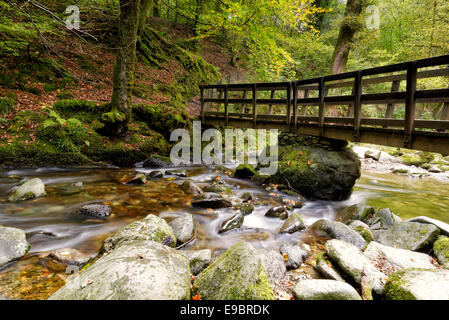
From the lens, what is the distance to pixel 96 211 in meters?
4.43

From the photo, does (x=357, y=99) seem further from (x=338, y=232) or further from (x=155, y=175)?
(x=155, y=175)

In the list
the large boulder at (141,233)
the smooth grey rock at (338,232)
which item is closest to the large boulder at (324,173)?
the smooth grey rock at (338,232)

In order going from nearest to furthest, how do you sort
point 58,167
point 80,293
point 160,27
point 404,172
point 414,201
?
point 80,293 < point 58,167 < point 414,201 < point 404,172 < point 160,27

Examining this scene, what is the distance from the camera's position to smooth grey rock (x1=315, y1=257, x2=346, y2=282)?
2790 millimetres

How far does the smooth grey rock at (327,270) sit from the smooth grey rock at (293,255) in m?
0.27

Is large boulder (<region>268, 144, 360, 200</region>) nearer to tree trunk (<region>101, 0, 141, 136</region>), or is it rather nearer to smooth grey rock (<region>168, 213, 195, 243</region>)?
smooth grey rock (<region>168, 213, 195, 243</region>)

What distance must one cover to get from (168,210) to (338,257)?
355cm

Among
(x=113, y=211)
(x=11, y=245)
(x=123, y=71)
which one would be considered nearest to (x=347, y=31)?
(x=123, y=71)

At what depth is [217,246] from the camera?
3906mm

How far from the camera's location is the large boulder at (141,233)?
309cm

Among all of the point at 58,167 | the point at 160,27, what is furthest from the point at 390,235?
the point at 160,27

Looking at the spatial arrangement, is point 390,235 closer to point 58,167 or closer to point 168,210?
point 168,210

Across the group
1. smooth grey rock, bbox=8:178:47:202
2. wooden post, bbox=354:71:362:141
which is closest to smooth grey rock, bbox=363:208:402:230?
wooden post, bbox=354:71:362:141

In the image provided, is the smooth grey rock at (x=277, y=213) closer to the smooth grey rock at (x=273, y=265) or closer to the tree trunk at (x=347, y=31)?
the smooth grey rock at (x=273, y=265)
